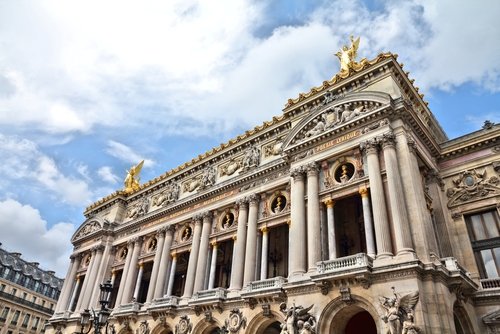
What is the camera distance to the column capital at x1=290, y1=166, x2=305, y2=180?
23408 mm

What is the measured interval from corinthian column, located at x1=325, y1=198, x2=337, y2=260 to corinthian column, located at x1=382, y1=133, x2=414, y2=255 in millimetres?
3420

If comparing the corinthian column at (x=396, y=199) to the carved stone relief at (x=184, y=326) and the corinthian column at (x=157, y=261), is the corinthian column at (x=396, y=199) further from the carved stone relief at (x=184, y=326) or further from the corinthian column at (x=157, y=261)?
the corinthian column at (x=157, y=261)


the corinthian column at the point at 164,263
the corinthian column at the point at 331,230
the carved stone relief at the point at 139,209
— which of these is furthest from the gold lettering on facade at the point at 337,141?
the carved stone relief at the point at 139,209

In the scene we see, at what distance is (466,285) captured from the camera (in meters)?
18.0

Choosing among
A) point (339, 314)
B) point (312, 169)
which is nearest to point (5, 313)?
point (312, 169)

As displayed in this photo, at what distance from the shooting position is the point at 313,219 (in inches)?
842

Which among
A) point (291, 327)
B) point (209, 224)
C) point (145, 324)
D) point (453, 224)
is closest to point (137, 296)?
point (145, 324)

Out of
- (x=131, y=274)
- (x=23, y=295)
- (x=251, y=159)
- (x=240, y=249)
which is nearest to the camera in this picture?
(x=240, y=249)

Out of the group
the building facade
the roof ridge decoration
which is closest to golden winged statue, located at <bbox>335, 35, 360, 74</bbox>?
the roof ridge decoration

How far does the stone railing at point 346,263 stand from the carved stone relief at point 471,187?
8047mm

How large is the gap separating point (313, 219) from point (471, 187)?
9168mm

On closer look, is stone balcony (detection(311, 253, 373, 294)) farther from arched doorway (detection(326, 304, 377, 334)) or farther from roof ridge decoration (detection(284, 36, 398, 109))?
roof ridge decoration (detection(284, 36, 398, 109))

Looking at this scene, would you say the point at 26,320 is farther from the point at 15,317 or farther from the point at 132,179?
the point at 132,179

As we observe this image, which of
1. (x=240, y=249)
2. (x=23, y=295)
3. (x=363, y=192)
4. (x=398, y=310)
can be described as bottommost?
(x=398, y=310)
